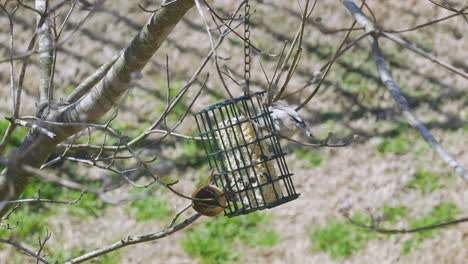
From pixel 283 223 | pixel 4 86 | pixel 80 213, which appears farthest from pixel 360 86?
pixel 4 86

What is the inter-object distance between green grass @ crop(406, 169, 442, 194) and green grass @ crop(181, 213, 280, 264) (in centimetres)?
126

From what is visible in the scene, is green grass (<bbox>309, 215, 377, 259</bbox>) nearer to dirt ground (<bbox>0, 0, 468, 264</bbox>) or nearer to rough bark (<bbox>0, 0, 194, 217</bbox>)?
dirt ground (<bbox>0, 0, 468, 264</bbox>)

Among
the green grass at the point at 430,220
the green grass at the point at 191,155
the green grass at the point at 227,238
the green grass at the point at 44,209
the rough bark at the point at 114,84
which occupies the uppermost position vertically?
the green grass at the point at 191,155

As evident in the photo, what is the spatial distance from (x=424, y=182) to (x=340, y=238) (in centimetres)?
93

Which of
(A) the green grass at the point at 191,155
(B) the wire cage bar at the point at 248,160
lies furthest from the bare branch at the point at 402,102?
(A) the green grass at the point at 191,155

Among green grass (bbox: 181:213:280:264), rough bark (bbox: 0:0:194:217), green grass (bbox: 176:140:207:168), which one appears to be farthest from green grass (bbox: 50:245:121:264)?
rough bark (bbox: 0:0:194:217)

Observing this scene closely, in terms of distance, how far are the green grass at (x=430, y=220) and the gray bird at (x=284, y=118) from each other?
2391mm

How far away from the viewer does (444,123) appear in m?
5.27

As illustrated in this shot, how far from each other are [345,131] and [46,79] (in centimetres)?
318

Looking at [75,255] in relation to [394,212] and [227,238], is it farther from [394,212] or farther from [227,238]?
[394,212]

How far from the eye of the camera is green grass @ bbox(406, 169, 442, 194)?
4.89 metres

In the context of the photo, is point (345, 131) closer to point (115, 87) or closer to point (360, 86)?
point (360, 86)

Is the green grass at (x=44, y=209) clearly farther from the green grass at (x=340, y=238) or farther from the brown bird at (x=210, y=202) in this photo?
the brown bird at (x=210, y=202)

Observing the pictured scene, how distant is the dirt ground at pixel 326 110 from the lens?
4.60 metres
